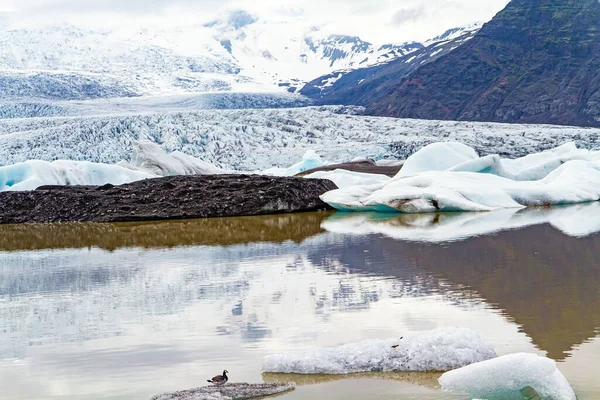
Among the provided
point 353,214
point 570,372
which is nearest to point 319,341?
point 570,372

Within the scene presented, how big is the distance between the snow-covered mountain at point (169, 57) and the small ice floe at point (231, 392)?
55892mm

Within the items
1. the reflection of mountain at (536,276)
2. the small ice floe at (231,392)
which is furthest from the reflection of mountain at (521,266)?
the small ice floe at (231,392)

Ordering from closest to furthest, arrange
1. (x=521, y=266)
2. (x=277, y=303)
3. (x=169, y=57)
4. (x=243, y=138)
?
1. (x=277, y=303)
2. (x=521, y=266)
3. (x=243, y=138)
4. (x=169, y=57)

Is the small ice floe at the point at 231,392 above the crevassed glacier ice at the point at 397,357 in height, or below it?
below

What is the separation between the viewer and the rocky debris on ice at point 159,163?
75.3ft

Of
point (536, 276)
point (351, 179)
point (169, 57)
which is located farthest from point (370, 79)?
point (536, 276)

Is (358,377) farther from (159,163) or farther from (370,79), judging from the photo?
(370,79)

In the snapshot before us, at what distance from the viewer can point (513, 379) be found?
11.2ft

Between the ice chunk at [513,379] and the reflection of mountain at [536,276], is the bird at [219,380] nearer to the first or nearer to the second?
the ice chunk at [513,379]

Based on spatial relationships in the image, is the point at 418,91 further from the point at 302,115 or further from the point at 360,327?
the point at 360,327

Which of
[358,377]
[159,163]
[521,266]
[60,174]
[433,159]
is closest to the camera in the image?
[358,377]

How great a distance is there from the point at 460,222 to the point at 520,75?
2618 inches

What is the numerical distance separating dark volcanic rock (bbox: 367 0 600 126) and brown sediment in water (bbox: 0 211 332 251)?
5694 cm

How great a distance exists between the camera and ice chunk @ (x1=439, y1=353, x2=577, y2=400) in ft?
11.0
